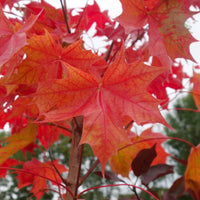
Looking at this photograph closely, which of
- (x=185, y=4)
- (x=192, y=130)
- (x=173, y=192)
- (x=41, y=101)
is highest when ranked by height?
(x=192, y=130)

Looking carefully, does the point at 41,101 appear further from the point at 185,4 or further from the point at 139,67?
the point at 185,4

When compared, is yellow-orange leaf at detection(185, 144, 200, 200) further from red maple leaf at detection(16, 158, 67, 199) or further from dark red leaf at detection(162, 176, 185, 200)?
red maple leaf at detection(16, 158, 67, 199)

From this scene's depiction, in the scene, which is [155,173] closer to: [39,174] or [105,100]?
[105,100]

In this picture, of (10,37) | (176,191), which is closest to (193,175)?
(176,191)

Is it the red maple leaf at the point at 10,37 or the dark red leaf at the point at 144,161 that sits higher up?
the red maple leaf at the point at 10,37

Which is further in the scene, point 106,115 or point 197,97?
point 197,97

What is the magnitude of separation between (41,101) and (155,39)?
0.63 ft

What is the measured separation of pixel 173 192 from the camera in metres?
0.26

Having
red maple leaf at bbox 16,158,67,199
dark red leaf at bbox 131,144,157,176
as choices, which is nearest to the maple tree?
dark red leaf at bbox 131,144,157,176

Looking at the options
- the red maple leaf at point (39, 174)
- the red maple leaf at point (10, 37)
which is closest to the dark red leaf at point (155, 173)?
the red maple leaf at point (10, 37)

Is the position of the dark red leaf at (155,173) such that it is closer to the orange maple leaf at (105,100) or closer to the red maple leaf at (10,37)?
the orange maple leaf at (105,100)

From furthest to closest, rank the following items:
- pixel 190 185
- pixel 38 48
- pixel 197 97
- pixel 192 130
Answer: pixel 192 130, pixel 197 97, pixel 38 48, pixel 190 185

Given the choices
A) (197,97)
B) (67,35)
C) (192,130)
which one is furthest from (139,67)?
(192,130)

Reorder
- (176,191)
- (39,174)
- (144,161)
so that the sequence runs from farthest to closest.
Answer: (39,174) → (144,161) → (176,191)
